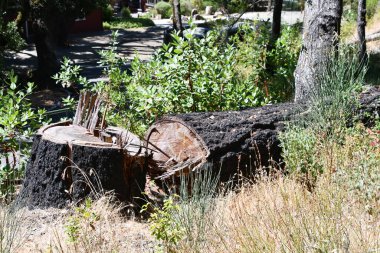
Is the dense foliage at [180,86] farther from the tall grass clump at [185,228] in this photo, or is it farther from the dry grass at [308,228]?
the tall grass clump at [185,228]

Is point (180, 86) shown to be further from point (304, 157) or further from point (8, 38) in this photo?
point (8, 38)

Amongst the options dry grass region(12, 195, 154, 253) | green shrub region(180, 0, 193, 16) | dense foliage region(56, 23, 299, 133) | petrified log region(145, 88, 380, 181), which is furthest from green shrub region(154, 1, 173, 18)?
dry grass region(12, 195, 154, 253)

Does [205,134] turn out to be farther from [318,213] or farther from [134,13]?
[134,13]

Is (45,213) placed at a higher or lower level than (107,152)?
lower

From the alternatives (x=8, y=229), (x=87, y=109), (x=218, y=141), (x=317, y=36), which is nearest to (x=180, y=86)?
(x=87, y=109)

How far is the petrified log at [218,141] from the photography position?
5.82 metres

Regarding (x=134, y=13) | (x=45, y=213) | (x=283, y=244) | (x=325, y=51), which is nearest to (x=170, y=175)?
(x=45, y=213)

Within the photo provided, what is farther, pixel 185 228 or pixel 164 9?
pixel 164 9

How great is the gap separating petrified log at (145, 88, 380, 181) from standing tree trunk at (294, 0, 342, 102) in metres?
1.38

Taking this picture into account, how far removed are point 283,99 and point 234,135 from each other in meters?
3.16

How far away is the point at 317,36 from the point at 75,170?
3.92 meters

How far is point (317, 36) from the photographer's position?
762 cm

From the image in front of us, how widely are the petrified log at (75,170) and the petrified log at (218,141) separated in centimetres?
43

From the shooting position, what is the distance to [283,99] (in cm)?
888
